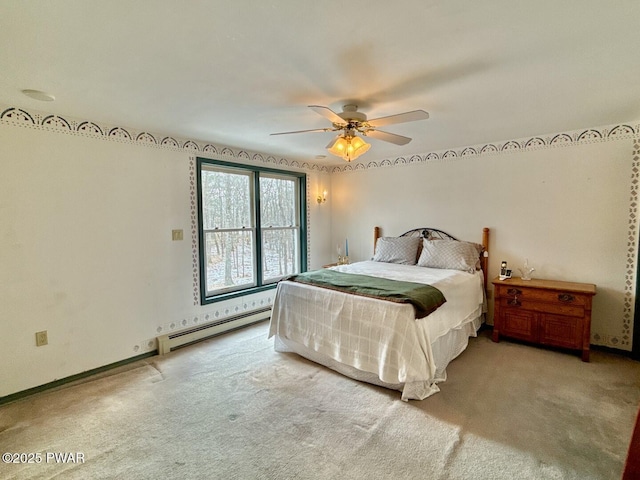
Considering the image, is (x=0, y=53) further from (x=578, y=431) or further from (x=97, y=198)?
(x=578, y=431)

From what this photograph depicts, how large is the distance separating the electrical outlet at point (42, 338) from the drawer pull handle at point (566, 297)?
465cm

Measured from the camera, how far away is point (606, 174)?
319 cm

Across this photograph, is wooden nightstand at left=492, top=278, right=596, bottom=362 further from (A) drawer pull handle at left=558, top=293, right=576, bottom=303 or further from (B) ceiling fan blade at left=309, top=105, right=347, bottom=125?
(B) ceiling fan blade at left=309, top=105, right=347, bottom=125

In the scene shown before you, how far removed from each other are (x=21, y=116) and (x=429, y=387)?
3.82m

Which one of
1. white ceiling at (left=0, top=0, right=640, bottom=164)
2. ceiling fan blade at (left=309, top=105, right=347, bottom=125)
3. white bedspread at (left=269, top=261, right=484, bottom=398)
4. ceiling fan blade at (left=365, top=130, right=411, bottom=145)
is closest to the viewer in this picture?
white ceiling at (left=0, top=0, right=640, bottom=164)

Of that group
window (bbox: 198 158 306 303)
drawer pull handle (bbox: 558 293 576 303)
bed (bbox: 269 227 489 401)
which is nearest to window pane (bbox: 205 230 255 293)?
window (bbox: 198 158 306 303)

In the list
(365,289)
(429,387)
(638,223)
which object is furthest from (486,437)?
(638,223)

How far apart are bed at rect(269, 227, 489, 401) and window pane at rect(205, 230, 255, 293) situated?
111 centimetres

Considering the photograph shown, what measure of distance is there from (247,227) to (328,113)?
98.8 inches

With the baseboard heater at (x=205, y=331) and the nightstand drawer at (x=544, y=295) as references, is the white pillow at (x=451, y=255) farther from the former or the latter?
the baseboard heater at (x=205, y=331)

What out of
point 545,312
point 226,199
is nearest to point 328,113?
point 226,199

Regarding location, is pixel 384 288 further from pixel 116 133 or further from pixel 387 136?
pixel 116 133

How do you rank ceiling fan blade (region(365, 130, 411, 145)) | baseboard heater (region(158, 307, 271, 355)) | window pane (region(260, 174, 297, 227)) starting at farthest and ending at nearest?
window pane (region(260, 174, 297, 227))
baseboard heater (region(158, 307, 271, 355))
ceiling fan blade (region(365, 130, 411, 145))

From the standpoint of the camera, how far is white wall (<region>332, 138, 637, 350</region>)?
3172 millimetres
